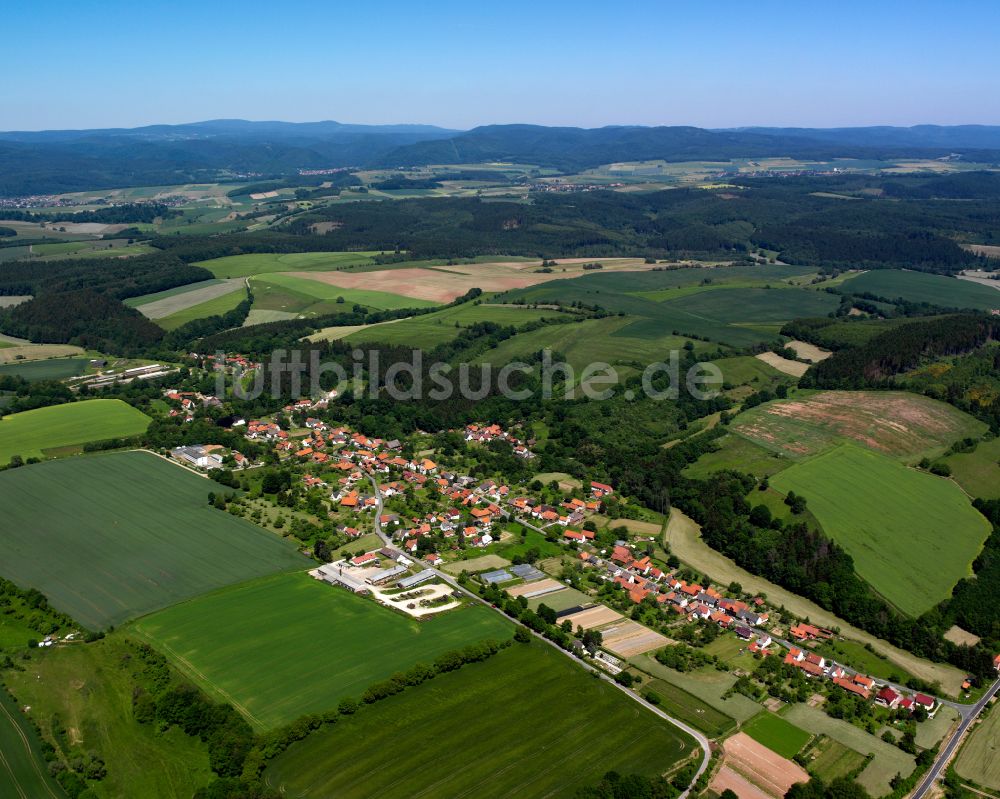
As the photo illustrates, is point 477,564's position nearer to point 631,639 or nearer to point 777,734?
point 631,639

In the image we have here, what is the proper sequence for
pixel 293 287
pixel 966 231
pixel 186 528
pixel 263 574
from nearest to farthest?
pixel 263 574 → pixel 186 528 → pixel 293 287 → pixel 966 231

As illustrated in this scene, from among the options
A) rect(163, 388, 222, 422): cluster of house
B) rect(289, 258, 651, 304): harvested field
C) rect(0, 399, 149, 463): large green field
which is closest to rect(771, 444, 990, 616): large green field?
rect(163, 388, 222, 422): cluster of house

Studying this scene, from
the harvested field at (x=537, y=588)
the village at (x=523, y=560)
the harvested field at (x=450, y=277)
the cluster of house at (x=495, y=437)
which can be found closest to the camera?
the village at (x=523, y=560)

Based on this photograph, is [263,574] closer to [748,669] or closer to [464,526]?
[464,526]

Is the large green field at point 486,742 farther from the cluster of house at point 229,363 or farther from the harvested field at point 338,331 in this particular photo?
the harvested field at point 338,331

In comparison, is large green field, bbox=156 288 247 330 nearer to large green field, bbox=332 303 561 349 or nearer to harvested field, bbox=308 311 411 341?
harvested field, bbox=308 311 411 341

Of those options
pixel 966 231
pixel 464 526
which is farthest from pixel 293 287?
pixel 966 231

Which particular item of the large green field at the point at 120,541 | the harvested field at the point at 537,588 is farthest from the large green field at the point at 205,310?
the harvested field at the point at 537,588
